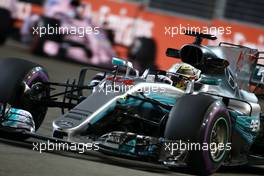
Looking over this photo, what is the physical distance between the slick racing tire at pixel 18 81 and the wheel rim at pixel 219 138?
199 cm

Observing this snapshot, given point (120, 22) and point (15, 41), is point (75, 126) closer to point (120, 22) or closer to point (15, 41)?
point (120, 22)

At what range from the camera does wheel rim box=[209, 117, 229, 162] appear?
26.7 ft

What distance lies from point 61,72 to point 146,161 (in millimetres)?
9444

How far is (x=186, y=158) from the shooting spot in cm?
795

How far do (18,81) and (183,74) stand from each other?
179 cm

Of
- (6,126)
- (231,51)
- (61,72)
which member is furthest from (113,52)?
(6,126)

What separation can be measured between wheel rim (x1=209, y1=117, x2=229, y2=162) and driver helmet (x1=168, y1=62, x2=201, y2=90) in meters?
0.87
